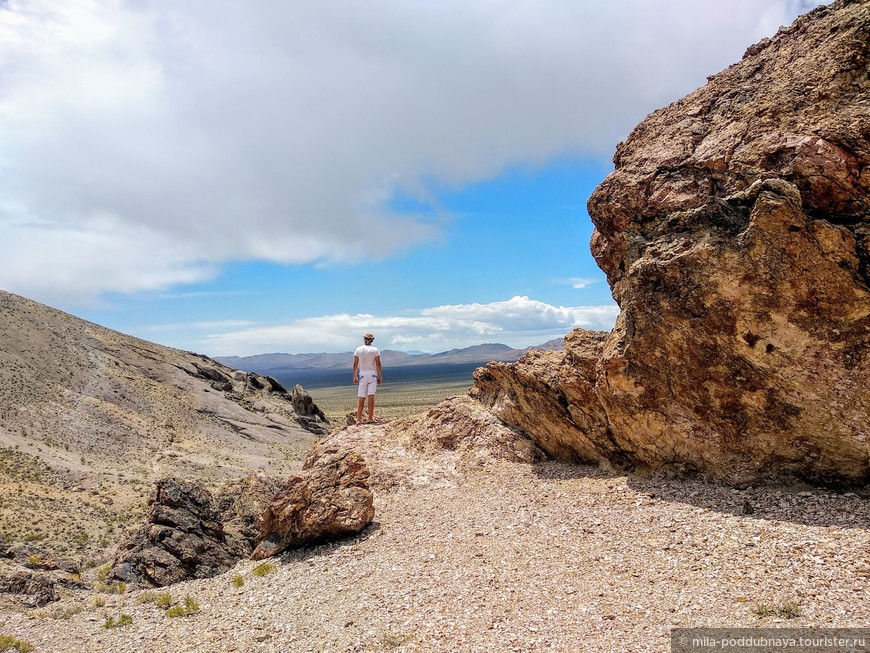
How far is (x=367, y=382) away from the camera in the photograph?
54.7 feet

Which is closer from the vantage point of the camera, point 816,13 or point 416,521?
point 816,13

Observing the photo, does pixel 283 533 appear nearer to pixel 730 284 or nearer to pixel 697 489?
pixel 697 489

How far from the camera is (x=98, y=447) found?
113ft

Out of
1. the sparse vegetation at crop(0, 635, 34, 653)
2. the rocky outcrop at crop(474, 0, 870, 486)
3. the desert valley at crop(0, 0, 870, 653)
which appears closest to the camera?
the desert valley at crop(0, 0, 870, 653)

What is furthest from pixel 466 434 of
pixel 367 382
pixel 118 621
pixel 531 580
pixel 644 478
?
pixel 118 621

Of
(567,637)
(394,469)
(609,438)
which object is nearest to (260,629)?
(567,637)

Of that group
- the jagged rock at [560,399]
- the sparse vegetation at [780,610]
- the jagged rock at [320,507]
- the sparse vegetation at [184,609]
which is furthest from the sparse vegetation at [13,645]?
the sparse vegetation at [780,610]

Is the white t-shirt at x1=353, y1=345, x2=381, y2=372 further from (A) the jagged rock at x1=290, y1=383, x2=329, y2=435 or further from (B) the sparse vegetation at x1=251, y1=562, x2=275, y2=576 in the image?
(A) the jagged rock at x1=290, y1=383, x2=329, y2=435

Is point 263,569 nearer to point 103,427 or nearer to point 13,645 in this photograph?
point 13,645

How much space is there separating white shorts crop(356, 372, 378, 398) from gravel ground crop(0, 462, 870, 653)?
534 centimetres

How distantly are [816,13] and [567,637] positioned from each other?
1191cm

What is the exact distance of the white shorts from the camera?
1655 centimetres

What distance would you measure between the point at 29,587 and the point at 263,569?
5363 mm

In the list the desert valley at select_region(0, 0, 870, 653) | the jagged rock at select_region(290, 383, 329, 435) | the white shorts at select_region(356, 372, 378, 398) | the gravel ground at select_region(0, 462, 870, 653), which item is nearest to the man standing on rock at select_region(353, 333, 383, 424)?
the white shorts at select_region(356, 372, 378, 398)
